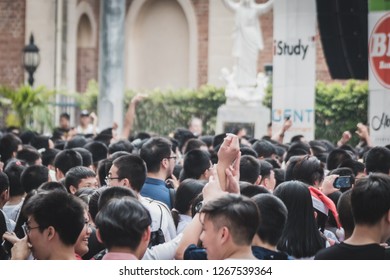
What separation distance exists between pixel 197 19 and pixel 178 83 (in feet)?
5.78

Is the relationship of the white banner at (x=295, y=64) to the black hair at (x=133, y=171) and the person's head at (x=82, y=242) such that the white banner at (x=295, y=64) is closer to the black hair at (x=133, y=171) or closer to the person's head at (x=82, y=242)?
the black hair at (x=133, y=171)

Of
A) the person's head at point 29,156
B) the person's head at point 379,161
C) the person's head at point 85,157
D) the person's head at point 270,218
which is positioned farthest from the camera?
the person's head at point 29,156

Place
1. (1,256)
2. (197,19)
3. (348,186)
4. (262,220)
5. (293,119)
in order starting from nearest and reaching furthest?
(262,220), (1,256), (348,186), (293,119), (197,19)

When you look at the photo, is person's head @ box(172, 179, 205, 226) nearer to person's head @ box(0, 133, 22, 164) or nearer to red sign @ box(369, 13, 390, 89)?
red sign @ box(369, 13, 390, 89)

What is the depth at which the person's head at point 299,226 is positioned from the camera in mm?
6398

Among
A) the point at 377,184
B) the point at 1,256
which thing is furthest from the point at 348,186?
the point at 1,256

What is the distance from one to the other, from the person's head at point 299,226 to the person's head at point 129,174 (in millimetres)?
1289

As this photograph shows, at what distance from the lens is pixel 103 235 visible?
5566 millimetres

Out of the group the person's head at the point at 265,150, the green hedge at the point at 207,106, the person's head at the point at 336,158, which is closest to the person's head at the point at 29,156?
the person's head at the point at 265,150

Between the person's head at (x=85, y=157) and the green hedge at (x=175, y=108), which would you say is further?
the green hedge at (x=175, y=108)

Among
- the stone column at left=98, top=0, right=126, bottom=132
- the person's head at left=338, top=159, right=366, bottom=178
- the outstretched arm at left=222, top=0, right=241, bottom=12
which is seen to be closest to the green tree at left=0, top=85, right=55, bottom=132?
the stone column at left=98, top=0, right=126, bottom=132

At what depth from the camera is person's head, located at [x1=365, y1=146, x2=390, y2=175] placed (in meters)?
9.45

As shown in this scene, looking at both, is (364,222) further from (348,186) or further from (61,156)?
(61,156)
